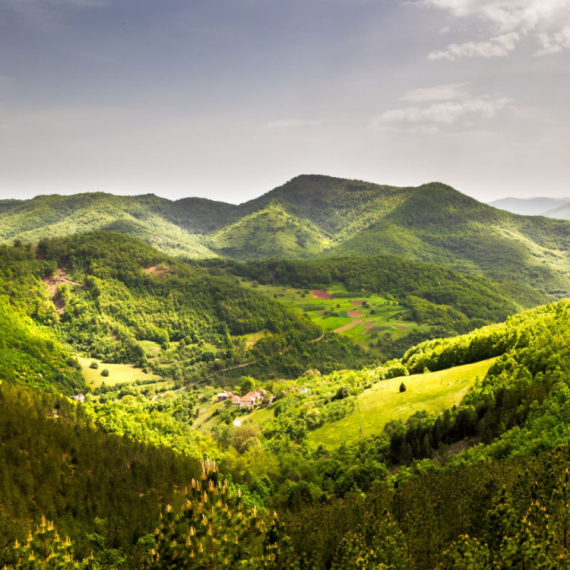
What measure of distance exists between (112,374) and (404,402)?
140 m

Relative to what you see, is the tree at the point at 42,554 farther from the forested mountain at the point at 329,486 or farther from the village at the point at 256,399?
the village at the point at 256,399

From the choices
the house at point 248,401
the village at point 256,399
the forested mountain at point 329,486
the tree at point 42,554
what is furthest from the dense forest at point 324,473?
the village at point 256,399

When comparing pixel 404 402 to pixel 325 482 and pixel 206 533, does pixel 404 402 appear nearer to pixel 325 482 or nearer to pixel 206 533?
pixel 325 482

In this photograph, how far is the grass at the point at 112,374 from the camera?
16875 centimetres

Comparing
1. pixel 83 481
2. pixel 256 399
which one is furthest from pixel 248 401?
pixel 83 481

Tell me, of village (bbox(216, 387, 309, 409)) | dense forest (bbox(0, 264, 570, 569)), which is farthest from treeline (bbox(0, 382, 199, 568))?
village (bbox(216, 387, 309, 409))

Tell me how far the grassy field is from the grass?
112 meters

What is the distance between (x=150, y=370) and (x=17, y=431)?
135m

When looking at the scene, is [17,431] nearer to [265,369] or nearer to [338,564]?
[338,564]

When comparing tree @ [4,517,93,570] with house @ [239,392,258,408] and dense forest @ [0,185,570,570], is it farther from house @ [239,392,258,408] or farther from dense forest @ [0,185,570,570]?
house @ [239,392,258,408]

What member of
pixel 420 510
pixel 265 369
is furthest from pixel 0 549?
pixel 265 369

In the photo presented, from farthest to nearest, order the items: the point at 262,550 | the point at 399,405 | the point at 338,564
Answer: the point at 399,405, the point at 338,564, the point at 262,550

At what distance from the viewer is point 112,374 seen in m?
178

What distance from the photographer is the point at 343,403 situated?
9469 cm
